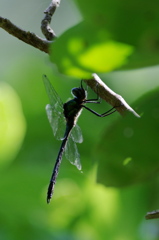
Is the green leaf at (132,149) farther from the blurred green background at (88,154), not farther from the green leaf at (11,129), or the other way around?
the green leaf at (11,129)

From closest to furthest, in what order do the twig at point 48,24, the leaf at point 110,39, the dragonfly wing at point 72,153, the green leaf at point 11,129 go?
the leaf at point 110,39, the twig at point 48,24, the green leaf at point 11,129, the dragonfly wing at point 72,153

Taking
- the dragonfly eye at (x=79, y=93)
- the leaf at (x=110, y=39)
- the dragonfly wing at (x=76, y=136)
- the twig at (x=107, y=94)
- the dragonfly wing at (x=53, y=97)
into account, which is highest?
the dragonfly wing at (x=53, y=97)

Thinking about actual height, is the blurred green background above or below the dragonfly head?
below

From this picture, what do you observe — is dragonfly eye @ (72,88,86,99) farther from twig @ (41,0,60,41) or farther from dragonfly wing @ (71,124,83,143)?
twig @ (41,0,60,41)

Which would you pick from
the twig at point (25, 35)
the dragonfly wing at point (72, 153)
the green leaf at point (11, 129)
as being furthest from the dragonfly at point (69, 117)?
the twig at point (25, 35)

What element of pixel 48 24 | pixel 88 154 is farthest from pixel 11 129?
pixel 88 154

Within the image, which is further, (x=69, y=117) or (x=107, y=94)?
(x=69, y=117)

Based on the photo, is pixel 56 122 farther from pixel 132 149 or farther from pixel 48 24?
pixel 132 149

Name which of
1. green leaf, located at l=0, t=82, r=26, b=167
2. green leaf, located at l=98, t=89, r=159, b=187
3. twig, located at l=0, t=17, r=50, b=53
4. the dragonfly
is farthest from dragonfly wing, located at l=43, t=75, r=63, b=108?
green leaf, located at l=98, t=89, r=159, b=187

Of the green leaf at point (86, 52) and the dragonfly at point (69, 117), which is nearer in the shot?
the green leaf at point (86, 52)
